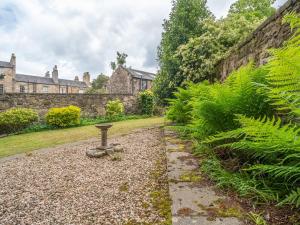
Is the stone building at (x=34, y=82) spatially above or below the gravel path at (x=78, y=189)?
above

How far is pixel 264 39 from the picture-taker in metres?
3.58

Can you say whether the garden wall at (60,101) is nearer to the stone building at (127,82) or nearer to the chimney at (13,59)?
the stone building at (127,82)

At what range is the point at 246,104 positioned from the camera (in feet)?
6.86

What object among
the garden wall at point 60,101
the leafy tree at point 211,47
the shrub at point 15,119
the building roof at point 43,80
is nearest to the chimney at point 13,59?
the building roof at point 43,80

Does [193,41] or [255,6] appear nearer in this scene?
[193,41]

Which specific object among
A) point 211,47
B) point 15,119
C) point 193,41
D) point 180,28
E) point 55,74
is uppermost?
point 55,74

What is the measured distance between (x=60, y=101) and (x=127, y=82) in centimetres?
1379

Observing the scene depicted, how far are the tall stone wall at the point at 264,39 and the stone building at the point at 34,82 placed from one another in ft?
114

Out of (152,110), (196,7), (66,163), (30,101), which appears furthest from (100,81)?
(66,163)

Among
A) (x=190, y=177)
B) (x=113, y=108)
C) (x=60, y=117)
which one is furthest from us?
(x=113, y=108)

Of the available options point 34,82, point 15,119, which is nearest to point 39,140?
point 15,119

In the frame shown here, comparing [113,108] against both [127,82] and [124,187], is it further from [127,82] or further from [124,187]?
[127,82]

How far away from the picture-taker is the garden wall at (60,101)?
455 inches

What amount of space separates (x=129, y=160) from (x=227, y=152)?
6.47 feet
